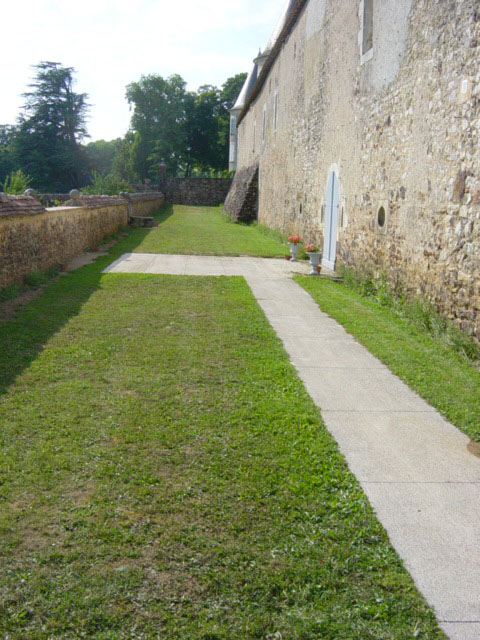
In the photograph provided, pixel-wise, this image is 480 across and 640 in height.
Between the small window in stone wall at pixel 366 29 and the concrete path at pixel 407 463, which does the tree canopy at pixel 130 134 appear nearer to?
the small window in stone wall at pixel 366 29

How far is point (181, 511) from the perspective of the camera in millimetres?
3121

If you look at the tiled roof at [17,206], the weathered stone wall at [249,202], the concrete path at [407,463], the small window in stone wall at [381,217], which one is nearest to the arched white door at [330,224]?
the small window in stone wall at [381,217]

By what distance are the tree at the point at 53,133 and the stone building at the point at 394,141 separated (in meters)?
45.1

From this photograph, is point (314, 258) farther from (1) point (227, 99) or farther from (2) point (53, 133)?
(1) point (227, 99)

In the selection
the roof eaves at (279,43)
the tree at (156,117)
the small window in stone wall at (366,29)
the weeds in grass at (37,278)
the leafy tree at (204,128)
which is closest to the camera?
the weeds in grass at (37,278)

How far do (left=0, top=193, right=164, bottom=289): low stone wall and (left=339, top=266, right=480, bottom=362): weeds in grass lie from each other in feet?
18.8

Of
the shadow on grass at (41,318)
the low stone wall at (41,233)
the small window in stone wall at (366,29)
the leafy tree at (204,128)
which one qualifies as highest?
the leafy tree at (204,128)

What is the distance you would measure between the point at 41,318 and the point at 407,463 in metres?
5.15

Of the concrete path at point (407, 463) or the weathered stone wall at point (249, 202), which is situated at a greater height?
the weathered stone wall at point (249, 202)

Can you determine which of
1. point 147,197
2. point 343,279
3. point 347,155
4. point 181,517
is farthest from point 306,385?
point 147,197

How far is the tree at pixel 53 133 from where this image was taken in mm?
56906

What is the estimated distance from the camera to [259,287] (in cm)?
1016

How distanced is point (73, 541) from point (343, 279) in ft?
30.0

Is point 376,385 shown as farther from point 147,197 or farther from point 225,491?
point 147,197
